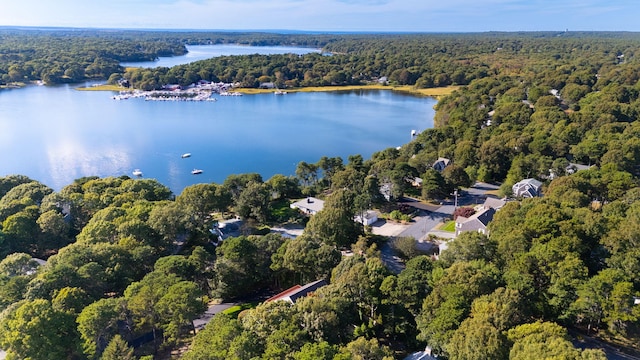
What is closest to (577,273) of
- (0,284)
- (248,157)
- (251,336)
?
(251,336)

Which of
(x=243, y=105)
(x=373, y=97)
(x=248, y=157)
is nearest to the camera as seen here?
(x=248, y=157)

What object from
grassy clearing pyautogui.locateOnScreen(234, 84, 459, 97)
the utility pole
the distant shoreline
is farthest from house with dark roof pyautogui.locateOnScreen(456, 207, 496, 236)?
grassy clearing pyautogui.locateOnScreen(234, 84, 459, 97)

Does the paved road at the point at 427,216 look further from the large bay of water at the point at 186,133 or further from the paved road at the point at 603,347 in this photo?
the large bay of water at the point at 186,133

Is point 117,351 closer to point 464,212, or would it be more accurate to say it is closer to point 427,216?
point 427,216

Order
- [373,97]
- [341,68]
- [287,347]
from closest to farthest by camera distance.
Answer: [287,347], [373,97], [341,68]

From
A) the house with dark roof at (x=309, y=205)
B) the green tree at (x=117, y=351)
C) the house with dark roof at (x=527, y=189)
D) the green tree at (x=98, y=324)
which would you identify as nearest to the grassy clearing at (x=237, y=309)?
the green tree at (x=98, y=324)

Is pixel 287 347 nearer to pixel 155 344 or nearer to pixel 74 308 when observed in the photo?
pixel 155 344

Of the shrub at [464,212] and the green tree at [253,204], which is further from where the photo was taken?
the green tree at [253,204]
